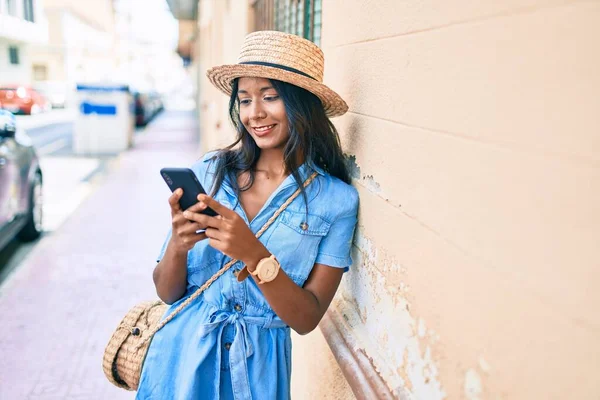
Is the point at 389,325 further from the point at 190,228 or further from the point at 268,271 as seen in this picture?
the point at 190,228

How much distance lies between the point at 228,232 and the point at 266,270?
6.4 inches

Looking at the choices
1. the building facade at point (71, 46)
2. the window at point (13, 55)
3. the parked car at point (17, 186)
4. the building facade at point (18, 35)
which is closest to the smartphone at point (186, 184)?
the parked car at point (17, 186)

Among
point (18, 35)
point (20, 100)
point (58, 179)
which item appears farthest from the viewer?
point (18, 35)

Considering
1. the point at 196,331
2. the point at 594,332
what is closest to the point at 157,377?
the point at 196,331

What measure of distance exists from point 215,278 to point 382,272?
55 cm

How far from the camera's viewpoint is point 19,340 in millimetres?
3754

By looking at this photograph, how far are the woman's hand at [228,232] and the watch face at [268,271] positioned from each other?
4 centimetres

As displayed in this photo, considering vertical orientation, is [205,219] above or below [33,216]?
above

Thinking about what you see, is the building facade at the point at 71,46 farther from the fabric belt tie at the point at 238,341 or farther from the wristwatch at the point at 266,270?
the wristwatch at the point at 266,270

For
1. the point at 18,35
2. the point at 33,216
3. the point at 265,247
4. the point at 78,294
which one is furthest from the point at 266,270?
the point at 18,35

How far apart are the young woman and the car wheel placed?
456cm

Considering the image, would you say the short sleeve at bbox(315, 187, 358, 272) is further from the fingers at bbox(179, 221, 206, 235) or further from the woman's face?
the fingers at bbox(179, 221, 206, 235)

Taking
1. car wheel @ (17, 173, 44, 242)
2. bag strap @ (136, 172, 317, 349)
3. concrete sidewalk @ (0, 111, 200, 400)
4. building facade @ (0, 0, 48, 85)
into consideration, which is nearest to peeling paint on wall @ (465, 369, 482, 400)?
bag strap @ (136, 172, 317, 349)

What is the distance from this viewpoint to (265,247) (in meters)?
1.67
